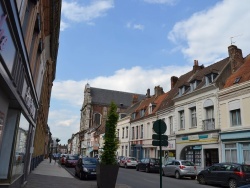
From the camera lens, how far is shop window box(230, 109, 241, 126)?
904 inches

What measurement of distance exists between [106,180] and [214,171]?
8513 millimetres

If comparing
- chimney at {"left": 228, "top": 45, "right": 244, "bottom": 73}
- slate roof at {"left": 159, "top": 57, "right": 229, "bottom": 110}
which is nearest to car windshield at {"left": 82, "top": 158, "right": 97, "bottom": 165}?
slate roof at {"left": 159, "top": 57, "right": 229, "bottom": 110}

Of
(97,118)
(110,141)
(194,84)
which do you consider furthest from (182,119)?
(97,118)

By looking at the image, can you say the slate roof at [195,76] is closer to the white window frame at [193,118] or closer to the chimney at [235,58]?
the chimney at [235,58]

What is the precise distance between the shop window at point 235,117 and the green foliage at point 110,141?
43.8 ft

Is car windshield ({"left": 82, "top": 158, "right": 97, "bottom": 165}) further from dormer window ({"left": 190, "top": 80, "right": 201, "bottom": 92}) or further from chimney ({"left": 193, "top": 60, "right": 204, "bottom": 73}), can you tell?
chimney ({"left": 193, "top": 60, "right": 204, "bottom": 73})

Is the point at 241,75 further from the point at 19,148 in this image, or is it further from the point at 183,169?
the point at 19,148

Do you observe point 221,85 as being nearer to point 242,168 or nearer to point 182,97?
point 182,97

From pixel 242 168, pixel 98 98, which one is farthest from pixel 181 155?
pixel 98 98

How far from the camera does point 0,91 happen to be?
6129 millimetres

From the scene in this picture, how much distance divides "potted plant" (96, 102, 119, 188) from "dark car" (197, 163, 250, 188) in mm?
7583

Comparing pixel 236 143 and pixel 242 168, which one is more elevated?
pixel 236 143

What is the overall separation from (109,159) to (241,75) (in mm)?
16602

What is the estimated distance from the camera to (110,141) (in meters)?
13.9
